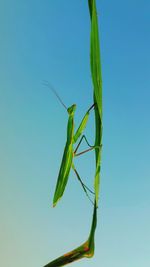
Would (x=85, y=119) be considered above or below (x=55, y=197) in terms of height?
above

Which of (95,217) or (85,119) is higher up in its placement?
(85,119)

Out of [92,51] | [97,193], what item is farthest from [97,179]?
[92,51]

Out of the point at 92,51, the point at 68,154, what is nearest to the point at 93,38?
the point at 92,51

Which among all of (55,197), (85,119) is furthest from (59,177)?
(85,119)

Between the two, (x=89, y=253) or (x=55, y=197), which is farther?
(x=55, y=197)

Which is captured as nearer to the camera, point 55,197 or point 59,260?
point 59,260

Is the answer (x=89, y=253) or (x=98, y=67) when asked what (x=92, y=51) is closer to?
(x=98, y=67)

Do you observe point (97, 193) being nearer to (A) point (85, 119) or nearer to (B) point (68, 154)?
(B) point (68, 154)
